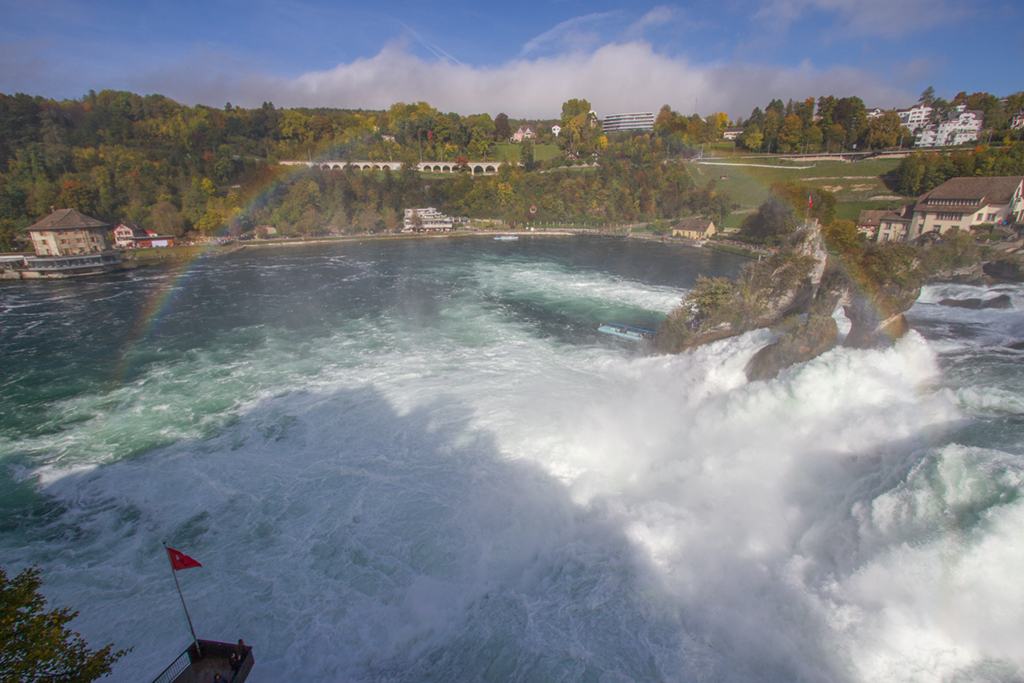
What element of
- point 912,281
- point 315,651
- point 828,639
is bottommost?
point 315,651

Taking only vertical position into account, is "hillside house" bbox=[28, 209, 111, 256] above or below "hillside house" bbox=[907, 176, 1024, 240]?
below

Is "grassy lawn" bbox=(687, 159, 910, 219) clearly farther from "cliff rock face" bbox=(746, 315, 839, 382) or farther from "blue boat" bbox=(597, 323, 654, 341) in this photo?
"cliff rock face" bbox=(746, 315, 839, 382)

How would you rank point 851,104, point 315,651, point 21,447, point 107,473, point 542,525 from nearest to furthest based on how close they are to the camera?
point 315,651 < point 542,525 < point 107,473 < point 21,447 < point 851,104

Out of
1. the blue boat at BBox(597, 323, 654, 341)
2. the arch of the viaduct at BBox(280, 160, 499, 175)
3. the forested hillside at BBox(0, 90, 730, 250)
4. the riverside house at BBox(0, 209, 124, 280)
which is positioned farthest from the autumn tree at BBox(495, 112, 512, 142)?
the blue boat at BBox(597, 323, 654, 341)

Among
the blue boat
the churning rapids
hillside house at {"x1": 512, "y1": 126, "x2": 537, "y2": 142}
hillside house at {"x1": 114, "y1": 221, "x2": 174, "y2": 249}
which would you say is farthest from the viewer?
hillside house at {"x1": 512, "y1": 126, "x2": 537, "y2": 142}

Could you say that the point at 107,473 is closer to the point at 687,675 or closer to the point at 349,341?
the point at 349,341

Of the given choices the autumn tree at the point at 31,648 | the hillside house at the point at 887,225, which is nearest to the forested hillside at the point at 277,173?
the hillside house at the point at 887,225

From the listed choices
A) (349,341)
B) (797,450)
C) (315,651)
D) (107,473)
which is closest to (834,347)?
(797,450)
